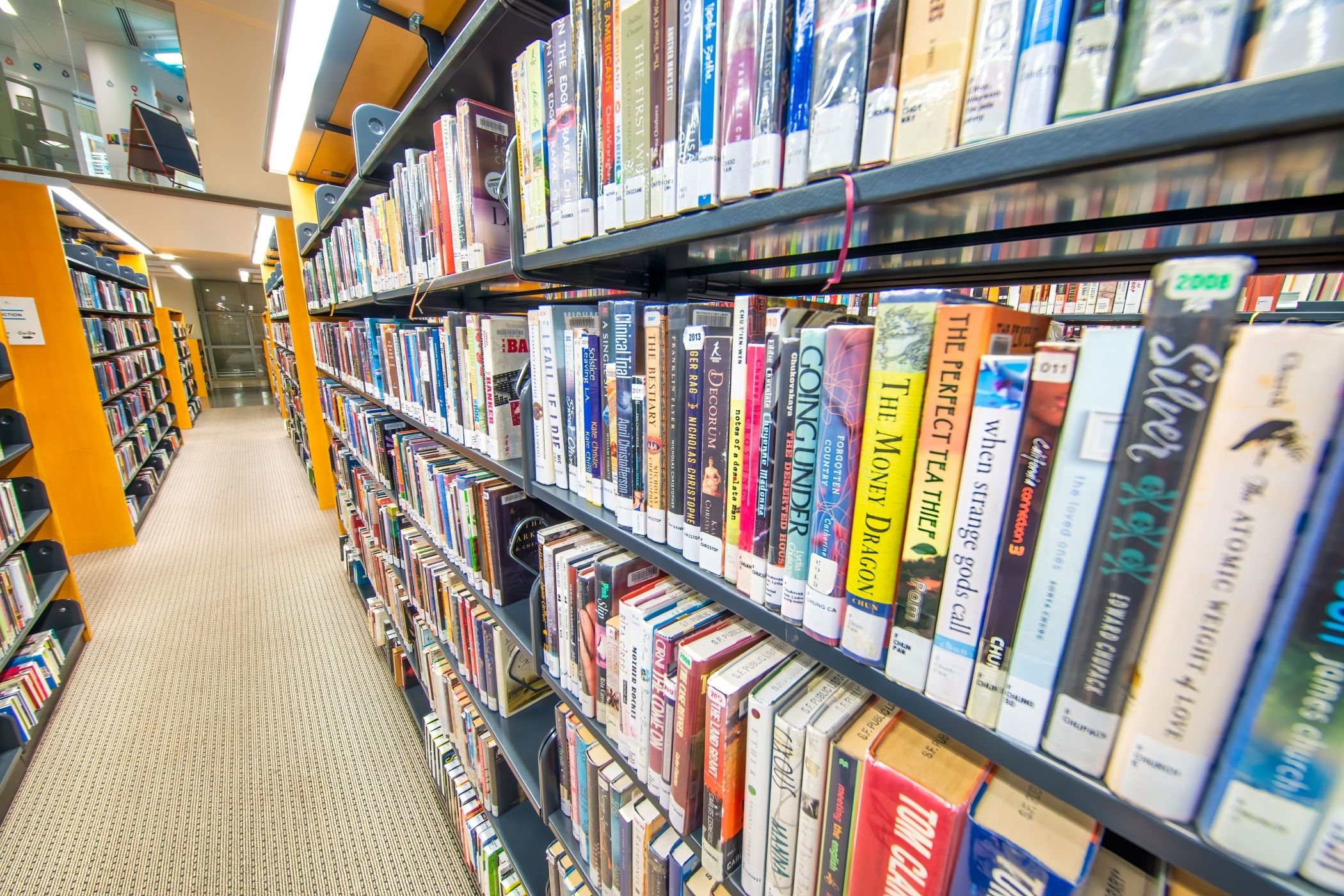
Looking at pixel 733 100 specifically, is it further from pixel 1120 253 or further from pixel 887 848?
pixel 887 848

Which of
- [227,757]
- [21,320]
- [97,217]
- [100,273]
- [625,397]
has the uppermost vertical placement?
[97,217]

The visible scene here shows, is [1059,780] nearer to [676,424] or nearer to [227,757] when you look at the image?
[676,424]

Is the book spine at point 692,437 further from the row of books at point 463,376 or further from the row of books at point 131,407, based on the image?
the row of books at point 131,407

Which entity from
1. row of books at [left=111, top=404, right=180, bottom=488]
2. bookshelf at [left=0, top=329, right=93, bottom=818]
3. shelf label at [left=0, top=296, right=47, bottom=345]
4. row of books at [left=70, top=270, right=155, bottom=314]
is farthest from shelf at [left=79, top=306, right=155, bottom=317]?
bookshelf at [left=0, top=329, right=93, bottom=818]

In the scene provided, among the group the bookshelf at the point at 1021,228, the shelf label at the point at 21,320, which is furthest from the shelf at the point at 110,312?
the bookshelf at the point at 1021,228

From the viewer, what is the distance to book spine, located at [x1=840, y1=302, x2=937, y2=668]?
35cm

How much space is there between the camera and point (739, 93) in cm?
42

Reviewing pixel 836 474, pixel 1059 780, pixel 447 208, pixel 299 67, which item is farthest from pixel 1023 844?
pixel 299 67

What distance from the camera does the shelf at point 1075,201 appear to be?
237 mm

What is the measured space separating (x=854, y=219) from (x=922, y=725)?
0.49m

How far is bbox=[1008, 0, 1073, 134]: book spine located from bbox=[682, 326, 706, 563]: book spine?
303 mm

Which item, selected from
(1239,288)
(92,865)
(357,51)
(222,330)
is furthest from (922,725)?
(222,330)

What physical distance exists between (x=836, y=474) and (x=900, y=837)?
0.30 meters

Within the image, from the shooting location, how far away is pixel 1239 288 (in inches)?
8.9
